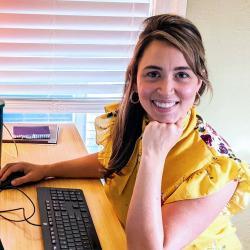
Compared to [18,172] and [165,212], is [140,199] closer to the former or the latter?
[165,212]

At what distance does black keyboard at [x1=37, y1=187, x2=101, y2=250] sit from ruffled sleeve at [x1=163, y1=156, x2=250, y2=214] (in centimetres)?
21

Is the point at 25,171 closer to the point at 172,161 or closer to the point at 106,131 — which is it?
the point at 106,131

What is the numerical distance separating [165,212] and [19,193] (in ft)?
1.45

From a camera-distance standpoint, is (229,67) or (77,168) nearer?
(77,168)

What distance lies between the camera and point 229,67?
1813mm

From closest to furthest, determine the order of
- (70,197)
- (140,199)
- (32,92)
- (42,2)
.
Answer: (140,199), (70,197), (42,2), (32,92)

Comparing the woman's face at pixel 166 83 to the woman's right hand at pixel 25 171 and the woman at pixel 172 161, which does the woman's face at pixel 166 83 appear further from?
the woman's right hand at pixel 25 171

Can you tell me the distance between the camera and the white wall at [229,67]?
1722 millimetres

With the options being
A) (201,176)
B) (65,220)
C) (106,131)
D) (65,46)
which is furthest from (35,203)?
(65,46)

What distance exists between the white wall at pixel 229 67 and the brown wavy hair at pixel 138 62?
581 mm

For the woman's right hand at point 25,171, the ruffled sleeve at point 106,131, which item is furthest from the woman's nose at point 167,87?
the woman's right hand at point 25,171

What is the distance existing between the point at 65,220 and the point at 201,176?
1.14 feet

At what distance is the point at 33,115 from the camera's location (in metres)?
1.90

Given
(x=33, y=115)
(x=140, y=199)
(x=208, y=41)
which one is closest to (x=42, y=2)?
(x=33, y=115)
